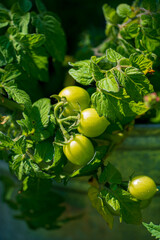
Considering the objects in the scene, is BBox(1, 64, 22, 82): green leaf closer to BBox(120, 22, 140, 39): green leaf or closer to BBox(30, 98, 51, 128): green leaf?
BBox(30, 98, 51, 128): green leaf

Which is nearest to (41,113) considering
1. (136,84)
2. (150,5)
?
(136,84)

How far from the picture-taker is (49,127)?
1.48ft

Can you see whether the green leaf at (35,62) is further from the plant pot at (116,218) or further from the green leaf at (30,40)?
the plant pot at (116,218)

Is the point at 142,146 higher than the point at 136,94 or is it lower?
lower

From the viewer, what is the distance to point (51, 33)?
1.79 ft

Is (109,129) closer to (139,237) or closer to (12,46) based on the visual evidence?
(12,46)

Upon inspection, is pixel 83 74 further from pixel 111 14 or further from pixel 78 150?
pixel 111 14

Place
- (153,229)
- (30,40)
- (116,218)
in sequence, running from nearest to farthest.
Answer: (153,229) → (30,40) → (116,218)

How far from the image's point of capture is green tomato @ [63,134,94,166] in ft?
1.34

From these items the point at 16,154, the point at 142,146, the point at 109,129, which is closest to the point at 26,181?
the point at 16,154

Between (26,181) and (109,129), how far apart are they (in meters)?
0.15

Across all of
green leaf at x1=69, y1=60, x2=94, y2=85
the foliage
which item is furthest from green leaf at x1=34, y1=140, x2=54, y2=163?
green leaf at x1=69, y1=60, x2=94, y2=85

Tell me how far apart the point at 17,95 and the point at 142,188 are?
0.75 ft

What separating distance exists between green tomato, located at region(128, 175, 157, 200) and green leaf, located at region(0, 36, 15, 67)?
0.28 metres
